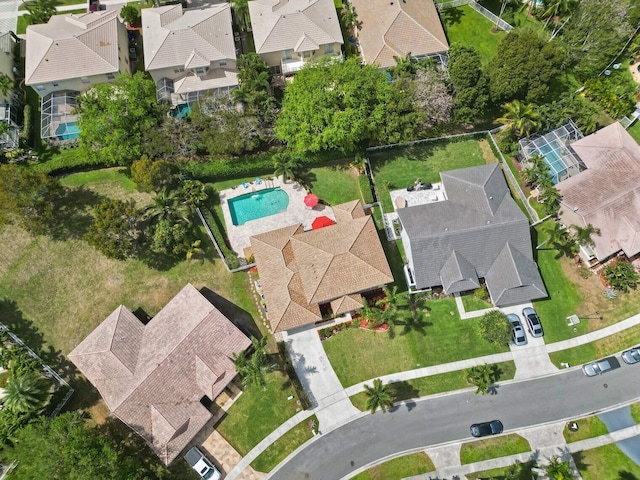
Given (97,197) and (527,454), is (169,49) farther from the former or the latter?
(527,454)

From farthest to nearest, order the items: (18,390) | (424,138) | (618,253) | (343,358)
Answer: (424,138)
(618,253)
(343,358)
(18,390)

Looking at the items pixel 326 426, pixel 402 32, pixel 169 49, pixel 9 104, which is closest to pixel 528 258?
pixel 326 426

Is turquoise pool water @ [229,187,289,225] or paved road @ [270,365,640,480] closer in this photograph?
paved road @ [270,365,640,480]

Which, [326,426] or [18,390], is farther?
[326,426]

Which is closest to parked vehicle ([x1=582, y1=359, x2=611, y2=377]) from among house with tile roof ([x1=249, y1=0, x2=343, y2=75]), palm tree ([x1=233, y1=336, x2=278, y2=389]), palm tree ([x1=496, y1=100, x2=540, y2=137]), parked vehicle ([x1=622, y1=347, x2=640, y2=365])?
parked vehicle ([x1=622, y1=347, x2=640, y2=365])

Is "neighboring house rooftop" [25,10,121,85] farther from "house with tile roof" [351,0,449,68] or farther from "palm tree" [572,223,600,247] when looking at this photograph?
"palm tree" [572,223,600,247]

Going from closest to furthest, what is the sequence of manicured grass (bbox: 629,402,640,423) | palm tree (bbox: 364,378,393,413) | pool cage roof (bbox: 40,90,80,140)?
palm tree (bbox: 364,378,393,413) → manicured grass (bbox: 629,402,640,423) → pool cage roof (bbox: 40,90,80,140)

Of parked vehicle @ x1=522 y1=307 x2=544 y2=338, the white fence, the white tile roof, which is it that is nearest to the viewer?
parked vehicle @ x1=522 y1=307 x2=544 y2=338

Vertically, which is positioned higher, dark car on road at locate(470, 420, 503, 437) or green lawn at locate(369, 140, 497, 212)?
green lawn at locate(369, 140, 497, 212)
